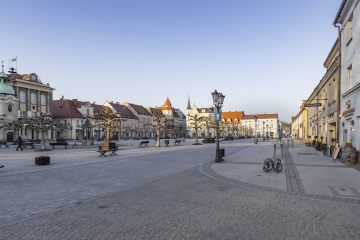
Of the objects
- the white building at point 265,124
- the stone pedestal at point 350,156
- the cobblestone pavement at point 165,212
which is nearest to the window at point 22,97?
the cobblestone pavement at point 165,212

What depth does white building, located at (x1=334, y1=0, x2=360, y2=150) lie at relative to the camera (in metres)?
13.6

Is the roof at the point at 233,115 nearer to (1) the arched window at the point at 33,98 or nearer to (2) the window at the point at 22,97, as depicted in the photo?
(1) the arched window at the point at 33,98

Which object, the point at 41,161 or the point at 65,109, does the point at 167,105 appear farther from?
the point at 41,161

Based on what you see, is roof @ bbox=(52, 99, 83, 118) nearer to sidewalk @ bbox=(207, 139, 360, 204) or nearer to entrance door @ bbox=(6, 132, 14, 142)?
entrance door @ bbox=(6, 132, 14, 142)

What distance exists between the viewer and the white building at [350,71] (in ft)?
44.5

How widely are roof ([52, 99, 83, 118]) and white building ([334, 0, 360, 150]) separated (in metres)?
61.6

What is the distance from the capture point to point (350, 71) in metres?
15.4

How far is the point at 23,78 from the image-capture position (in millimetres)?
53031

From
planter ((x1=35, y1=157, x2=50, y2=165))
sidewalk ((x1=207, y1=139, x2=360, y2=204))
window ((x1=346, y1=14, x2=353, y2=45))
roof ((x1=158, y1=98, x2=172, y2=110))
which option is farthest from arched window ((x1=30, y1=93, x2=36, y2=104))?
roof ((x1=158, y1=98, x2=172, y2=110))

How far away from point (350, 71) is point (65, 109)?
64920mm

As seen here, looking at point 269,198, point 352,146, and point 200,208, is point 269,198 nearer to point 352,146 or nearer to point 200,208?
point 200,208

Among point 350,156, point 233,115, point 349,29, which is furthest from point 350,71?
point 233,115

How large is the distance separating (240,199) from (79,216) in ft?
14.3

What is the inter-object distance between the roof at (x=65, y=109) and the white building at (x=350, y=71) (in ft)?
202
